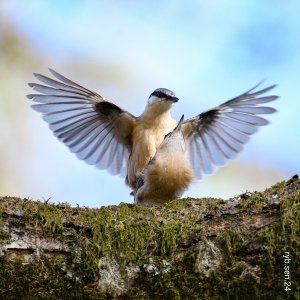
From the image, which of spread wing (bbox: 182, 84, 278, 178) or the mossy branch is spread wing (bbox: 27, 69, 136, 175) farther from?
the mossy branch

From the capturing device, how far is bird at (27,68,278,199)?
604cm

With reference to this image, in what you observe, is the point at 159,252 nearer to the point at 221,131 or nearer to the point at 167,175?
the point at 167,175

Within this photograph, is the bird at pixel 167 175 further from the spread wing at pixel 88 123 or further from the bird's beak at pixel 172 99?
the spread wing at pixel 88 123

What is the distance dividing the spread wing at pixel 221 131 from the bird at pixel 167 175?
3.69 ft

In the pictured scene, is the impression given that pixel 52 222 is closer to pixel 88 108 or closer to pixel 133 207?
pixel 133 207

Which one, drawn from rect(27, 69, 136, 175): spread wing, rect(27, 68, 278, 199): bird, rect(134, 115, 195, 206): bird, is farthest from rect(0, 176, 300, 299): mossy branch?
rect(27, 69, 136, 175): spread wing

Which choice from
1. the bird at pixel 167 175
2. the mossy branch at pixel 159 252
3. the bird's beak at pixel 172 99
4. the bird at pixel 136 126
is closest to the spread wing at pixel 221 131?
the bird at pixel 136 126

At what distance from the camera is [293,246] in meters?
2.70

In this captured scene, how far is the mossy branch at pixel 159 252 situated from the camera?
2709 millimetres

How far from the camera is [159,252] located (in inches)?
113

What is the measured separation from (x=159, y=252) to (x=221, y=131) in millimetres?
3614

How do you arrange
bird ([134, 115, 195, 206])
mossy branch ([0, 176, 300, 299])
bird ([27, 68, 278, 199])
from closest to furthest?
mossy branch ([0, 176, 300, 299])
bird ([134, 115, 195, 206])
bird ([27, 68, 278, 199])

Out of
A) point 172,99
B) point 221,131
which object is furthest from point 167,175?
point 221,131

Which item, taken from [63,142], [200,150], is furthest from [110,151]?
[200,150]
